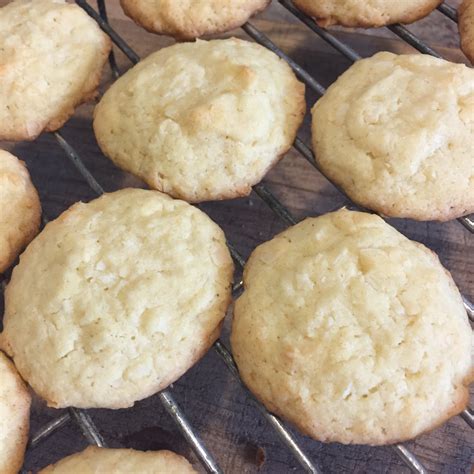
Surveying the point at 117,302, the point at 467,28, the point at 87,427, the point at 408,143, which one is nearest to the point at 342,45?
the point at 467,28

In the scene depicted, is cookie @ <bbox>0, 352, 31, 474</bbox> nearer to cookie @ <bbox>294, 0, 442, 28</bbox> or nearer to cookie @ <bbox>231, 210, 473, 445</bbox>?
cookie @ <bbox>231, 210, 473, 445</bbox>

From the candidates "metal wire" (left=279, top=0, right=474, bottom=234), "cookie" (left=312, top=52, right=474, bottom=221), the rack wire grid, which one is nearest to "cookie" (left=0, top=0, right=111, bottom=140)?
the rack wire grid

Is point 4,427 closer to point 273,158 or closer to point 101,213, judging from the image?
point 101,213

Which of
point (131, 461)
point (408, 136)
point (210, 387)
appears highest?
Result: point (408, 136)

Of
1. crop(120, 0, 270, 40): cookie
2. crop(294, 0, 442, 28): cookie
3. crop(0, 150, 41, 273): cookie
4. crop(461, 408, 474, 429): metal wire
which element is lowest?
crop(461, 408, 474, 429): metal wire

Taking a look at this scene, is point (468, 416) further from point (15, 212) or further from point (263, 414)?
point (15, 212)

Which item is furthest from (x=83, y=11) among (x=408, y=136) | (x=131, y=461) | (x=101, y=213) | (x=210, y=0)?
(x=131, y=461)
